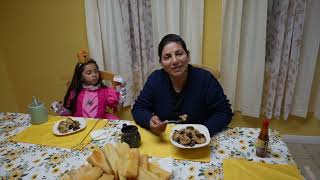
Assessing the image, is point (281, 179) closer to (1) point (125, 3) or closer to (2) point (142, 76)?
(2) point (142, 76)

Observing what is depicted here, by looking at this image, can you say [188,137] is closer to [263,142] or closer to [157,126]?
[157,126]

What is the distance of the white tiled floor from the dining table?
1250 millimetres

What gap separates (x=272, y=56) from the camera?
7.08ft

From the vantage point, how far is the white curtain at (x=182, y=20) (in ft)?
6.89

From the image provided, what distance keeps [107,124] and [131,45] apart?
1.11 metres

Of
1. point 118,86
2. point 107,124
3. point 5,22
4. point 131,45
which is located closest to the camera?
point 107,124

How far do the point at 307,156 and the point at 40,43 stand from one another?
2863mm

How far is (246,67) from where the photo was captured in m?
2.19

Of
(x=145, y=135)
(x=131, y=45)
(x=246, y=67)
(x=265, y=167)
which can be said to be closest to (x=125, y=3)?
(x=131, y=45)

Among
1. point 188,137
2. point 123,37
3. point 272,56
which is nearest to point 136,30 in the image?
point 123,37

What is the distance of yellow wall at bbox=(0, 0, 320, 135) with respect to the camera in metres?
2.28

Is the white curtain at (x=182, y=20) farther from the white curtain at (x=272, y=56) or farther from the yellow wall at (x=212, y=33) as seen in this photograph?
the white curtain at (x=272, y=56)

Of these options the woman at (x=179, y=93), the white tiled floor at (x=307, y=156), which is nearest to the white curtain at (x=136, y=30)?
the woman at (x=179, y=93)

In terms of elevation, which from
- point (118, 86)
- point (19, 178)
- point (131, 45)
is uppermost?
point (131, 45)
